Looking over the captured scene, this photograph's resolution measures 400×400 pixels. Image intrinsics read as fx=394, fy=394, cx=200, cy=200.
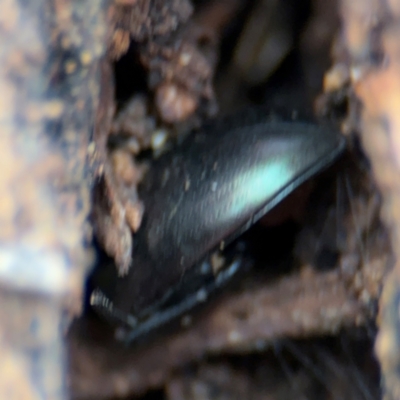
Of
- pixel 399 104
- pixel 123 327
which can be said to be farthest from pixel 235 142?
pixel 123 327

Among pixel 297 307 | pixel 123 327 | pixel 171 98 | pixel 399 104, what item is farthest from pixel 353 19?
pixel 123 327

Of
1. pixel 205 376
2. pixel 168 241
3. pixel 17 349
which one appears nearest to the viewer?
pixel 17 349

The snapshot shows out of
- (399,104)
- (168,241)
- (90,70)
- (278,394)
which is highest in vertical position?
(90,70)

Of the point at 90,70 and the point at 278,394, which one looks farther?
the point at 278,394

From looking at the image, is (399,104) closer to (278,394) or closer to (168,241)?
(168,241)

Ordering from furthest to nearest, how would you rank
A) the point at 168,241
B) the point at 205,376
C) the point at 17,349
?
the point at 205,376, the point at 168,241, the point at 17,349

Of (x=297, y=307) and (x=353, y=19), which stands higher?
(x=353, y=19)
